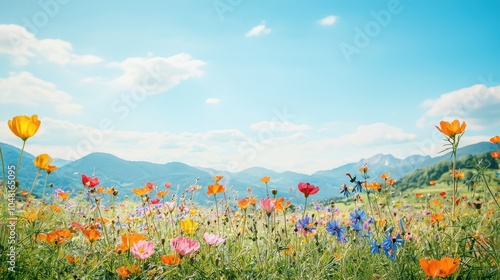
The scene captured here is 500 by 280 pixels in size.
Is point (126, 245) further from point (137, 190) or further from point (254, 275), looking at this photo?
point (137, 190)

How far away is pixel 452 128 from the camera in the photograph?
2389 mm

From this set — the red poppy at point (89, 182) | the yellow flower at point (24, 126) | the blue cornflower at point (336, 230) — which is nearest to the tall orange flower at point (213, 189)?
the red poppy at point (89, 182)

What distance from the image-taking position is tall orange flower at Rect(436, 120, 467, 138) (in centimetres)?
237

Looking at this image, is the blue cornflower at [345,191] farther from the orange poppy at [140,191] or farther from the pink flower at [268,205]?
the orange poppy at [140,191]

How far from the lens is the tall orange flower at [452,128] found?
2.37 meters

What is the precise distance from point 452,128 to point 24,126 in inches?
112

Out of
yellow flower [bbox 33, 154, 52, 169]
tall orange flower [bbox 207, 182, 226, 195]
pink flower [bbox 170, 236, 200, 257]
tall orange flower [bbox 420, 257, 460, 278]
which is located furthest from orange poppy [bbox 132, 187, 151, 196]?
tall orange flower [bbox 420, 257, 460, 278]

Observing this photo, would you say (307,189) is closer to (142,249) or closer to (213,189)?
(213,189)

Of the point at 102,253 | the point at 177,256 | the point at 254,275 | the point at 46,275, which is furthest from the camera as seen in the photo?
the point at 102,253

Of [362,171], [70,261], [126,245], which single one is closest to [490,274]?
[362,171]

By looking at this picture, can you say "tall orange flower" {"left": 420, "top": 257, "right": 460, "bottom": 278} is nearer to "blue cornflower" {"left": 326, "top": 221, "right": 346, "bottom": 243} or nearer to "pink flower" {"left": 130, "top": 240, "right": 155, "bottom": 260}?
"pink flower" {"left": 130, "top": 240, "right": 155, "bottom": 260}

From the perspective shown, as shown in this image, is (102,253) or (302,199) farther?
(302,199)

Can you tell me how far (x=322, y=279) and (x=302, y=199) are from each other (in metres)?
0.82

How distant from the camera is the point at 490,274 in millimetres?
2152
